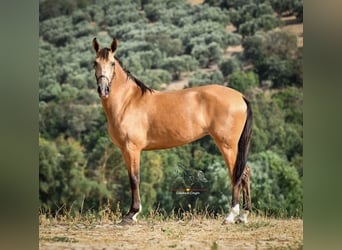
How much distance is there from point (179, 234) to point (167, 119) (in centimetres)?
99

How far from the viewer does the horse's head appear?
5.29 metres

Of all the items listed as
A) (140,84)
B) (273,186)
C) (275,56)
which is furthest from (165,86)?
(273,186)

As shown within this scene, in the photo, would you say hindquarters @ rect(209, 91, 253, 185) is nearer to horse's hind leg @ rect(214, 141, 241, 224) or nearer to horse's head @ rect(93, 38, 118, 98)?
horse's hind leg @ rect(214, 141, 241, 224)

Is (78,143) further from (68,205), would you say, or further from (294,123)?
(294,123)

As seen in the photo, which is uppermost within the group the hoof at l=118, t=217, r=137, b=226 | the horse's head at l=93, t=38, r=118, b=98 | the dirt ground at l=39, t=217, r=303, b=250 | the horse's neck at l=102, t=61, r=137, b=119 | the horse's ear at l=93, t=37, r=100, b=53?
the horse's ear at l=93, t=37, r=100, b=53

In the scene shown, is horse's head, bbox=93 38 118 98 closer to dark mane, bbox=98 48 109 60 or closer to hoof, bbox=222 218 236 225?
dark mane, bbox=98 48 109 60

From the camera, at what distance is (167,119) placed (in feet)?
17.6

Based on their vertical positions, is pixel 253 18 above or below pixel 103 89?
above

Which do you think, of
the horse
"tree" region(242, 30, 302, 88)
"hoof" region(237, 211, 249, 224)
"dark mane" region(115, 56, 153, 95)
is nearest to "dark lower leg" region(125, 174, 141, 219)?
the horse

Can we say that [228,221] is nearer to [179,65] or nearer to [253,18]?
[179,65]

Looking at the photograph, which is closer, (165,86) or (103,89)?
(103,89)

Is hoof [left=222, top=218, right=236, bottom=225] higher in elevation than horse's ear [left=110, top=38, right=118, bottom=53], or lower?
lower

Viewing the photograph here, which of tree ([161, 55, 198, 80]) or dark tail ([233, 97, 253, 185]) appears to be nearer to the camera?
dark tail ([233, 97, 253, 185])

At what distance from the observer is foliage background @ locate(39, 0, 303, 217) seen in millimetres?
5316
